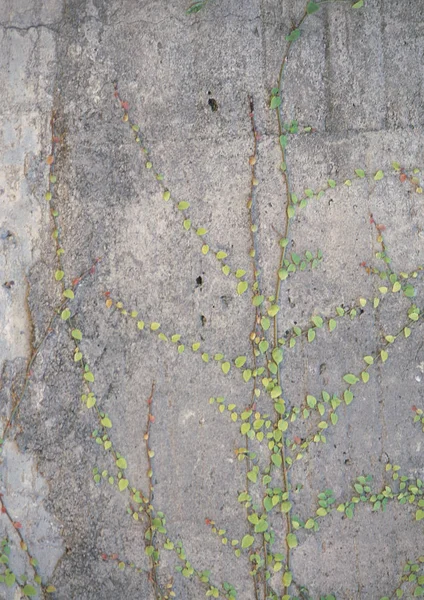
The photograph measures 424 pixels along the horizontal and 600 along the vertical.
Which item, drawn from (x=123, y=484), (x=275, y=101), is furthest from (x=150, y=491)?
(x=275, y=101)

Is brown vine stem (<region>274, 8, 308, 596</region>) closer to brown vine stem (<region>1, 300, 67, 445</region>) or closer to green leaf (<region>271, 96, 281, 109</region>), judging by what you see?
green leaf (<region>271, 96, 281, 109</region>)

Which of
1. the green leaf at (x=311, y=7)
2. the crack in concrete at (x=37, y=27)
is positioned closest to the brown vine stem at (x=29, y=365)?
the crack in concrete at (x=37, y=27)

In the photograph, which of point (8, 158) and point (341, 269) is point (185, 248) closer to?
point (341, 269)

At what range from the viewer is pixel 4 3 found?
2.24 metres

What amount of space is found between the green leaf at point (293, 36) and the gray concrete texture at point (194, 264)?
22 millimetres

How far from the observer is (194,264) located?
216 centimetres

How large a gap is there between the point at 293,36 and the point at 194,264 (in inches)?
33.2

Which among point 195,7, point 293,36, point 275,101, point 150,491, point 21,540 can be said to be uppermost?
point 195,7

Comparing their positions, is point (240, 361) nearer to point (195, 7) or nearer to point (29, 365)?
point (29, 365)

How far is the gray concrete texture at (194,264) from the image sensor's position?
2129mm

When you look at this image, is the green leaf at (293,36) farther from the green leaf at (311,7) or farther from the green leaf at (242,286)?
the green leaf at (242,286)

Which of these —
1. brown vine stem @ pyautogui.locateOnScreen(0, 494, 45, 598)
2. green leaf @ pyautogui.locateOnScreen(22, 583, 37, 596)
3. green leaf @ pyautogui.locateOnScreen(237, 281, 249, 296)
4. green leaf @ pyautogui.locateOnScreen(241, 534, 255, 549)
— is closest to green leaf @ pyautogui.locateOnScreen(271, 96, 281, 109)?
green leaf @ pyautogui.locateOnScreen(237, 281, 249, 296)

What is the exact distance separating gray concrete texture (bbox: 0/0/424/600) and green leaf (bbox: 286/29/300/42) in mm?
22

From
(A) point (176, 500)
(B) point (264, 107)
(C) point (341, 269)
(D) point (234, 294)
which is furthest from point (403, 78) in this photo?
(A) point (176, 500)
